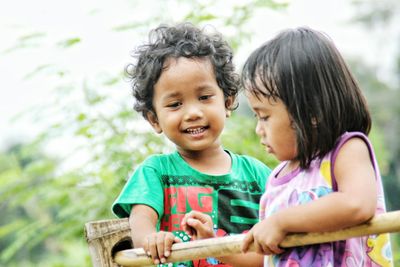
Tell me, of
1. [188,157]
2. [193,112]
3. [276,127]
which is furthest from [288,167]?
[188,157]

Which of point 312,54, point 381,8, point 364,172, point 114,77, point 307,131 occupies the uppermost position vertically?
point 381,8

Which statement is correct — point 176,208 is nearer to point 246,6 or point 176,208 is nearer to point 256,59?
point 256,59

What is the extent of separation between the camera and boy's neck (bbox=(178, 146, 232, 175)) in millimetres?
2836

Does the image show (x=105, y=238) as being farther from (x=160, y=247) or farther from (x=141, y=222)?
(x=160, y=247)

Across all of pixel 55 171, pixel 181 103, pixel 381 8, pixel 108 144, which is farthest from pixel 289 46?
pixel 381 8

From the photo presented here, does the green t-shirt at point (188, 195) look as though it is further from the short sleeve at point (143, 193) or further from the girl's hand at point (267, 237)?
the girl's hand at point (267, 237)

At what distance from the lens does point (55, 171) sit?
503 cm

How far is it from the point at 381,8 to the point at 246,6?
33099mm

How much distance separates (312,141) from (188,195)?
2.67ft

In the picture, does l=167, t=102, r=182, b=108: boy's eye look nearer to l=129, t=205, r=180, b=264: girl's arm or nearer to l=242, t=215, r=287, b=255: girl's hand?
l=129, t=205, r=180, b=264: girl's arm

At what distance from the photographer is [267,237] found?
198cm

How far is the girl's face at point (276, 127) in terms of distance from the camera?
6.82 ft

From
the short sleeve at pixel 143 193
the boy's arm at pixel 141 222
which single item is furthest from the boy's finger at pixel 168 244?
the short sleeve at pixel 143 193

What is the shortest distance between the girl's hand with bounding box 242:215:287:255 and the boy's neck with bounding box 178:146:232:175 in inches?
32.4
